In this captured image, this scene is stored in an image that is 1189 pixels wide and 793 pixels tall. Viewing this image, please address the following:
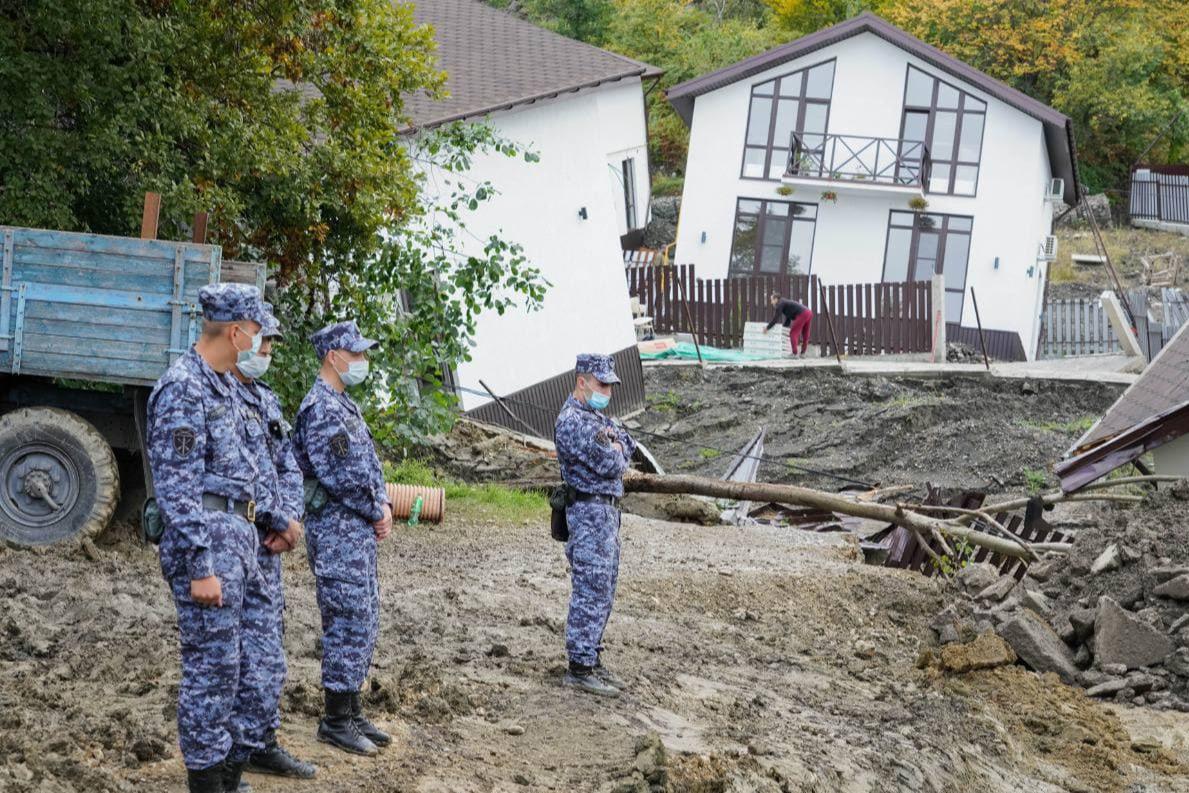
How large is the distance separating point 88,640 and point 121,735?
2.36 meters

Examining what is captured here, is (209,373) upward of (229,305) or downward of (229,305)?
downward

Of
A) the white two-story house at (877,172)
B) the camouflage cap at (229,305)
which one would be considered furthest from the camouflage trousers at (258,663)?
the white two-story house at (877,172)

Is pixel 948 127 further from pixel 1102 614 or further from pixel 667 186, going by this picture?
pixel 1102 614

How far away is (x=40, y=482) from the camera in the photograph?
10625 millimetres

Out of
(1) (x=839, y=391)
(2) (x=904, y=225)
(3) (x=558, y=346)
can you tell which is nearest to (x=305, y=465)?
(3) (x=558, y=346)

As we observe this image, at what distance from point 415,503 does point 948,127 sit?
24923mm

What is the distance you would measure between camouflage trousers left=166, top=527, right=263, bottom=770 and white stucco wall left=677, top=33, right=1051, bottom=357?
1244 inches

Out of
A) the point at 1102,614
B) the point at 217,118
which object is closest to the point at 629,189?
the point at 217,118

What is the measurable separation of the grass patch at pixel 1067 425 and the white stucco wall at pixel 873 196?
12.0m

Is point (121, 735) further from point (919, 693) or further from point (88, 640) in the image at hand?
point (919, 693)

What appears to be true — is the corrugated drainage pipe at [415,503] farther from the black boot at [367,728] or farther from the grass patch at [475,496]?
the black boot at [367,728]

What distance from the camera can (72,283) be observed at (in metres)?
10.4

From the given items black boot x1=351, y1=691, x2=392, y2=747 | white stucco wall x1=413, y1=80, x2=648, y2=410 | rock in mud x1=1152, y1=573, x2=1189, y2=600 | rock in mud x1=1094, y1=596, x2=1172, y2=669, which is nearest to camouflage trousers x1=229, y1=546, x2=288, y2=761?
black boot x1=351, y1=691, x2=392, y2=747

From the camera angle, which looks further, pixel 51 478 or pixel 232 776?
pixel 51 478
